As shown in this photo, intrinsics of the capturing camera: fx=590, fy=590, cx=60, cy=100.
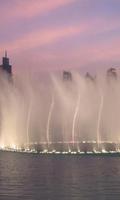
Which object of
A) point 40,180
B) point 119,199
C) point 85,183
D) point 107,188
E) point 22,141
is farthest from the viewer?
point 22,141

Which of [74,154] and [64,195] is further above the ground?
[74,154]

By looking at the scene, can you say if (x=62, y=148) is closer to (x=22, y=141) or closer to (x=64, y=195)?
(x=22, y=141)

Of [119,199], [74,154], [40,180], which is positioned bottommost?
[119,199]

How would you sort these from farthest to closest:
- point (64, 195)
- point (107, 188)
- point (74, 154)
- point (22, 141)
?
point (22, 141)
point (74, 154)
point (107, 188)
point (64, 195)

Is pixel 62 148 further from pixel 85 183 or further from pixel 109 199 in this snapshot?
pixel 109 199

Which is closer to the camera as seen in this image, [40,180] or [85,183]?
[85,183]

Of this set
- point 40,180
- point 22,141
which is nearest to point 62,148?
point 22,141

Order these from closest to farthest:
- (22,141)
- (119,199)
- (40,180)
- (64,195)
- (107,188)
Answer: (119,199) → (64,195) → (107,188) → (40,180) → (22,141)

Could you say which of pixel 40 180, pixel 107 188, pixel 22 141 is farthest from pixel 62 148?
pixel 107 188

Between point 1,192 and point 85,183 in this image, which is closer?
point 1,192
